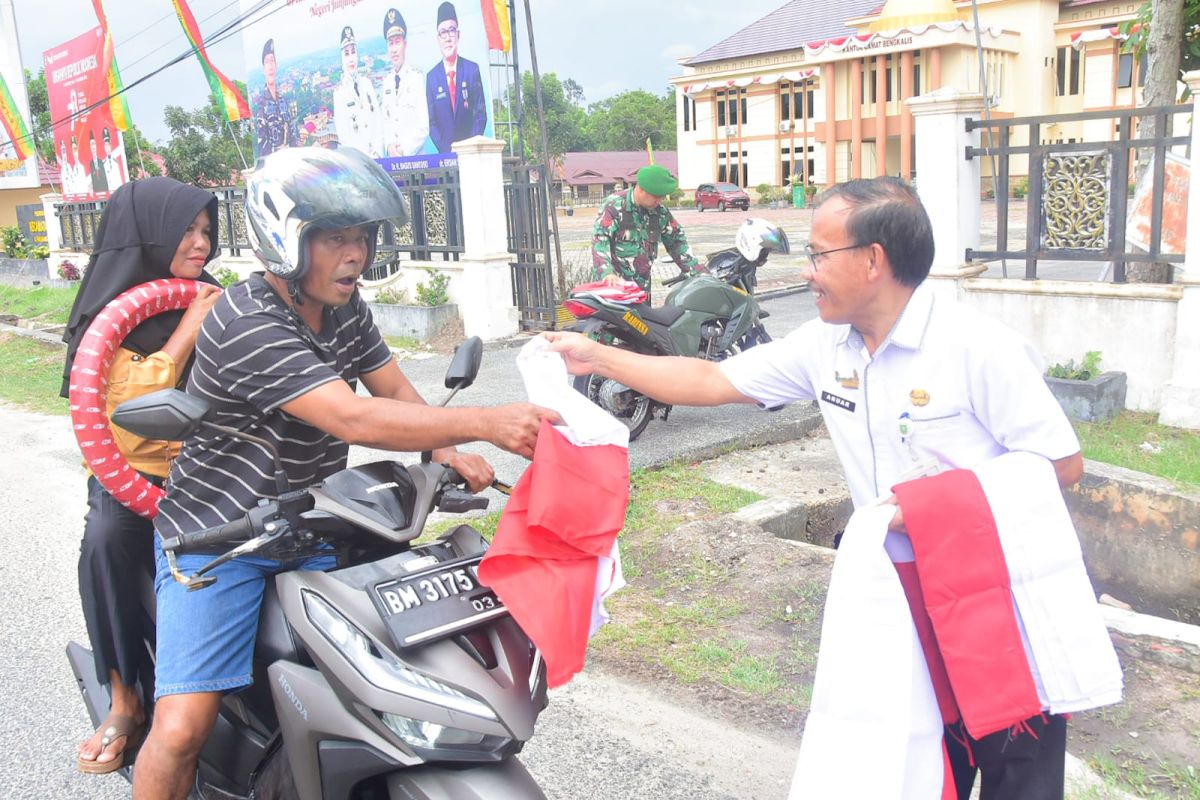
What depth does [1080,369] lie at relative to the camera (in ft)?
23.1

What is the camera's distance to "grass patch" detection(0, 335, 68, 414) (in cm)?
987

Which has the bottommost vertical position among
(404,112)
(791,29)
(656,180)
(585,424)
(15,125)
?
(585,424)

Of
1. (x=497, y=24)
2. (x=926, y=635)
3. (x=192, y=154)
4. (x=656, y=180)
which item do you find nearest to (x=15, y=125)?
(x=192, y=154)

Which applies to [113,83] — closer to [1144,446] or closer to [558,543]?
[1144,446]

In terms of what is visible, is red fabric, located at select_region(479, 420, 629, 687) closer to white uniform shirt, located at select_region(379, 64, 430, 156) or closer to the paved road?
the paved road

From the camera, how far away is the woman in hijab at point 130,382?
2912mm

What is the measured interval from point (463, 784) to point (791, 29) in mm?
55915

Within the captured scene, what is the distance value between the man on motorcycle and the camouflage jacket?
17.8 feet

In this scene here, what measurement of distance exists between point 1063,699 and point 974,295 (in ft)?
20.2

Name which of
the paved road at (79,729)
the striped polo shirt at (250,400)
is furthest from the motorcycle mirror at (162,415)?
the paved road at (79,729)

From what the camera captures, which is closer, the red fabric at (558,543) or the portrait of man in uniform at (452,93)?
the red fabric at (558,543)

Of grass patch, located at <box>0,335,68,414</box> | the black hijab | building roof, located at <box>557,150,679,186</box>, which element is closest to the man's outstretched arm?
the black hijab

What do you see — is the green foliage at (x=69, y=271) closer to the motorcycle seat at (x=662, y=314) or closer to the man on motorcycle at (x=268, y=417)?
the motorcycle seat at (x=662, y=314)

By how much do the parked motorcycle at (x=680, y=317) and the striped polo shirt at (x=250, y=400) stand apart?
414 cm
